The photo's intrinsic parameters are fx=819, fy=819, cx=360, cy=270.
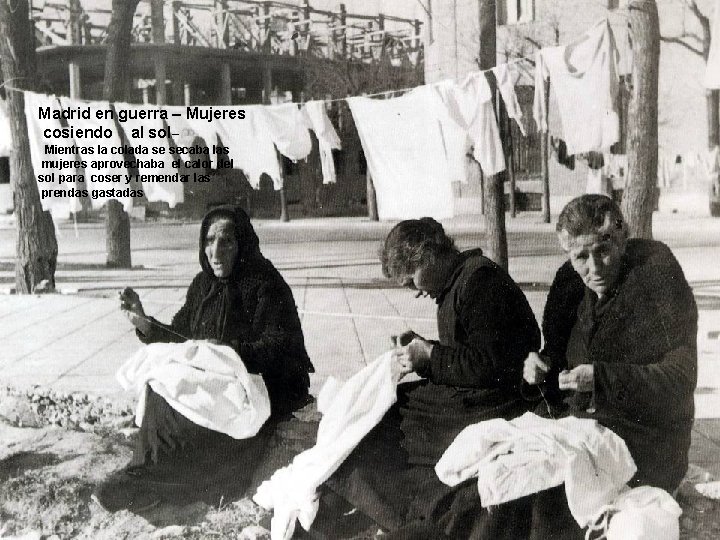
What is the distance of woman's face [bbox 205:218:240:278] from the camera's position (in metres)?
3.37

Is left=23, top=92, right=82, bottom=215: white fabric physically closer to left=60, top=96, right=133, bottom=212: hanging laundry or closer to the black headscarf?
left=60, top=96, right=133, bottom=212: hanging laundry

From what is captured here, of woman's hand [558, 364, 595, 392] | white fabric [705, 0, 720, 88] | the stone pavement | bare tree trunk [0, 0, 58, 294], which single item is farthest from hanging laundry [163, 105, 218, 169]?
woman's hand [558, 364, 595, 392]

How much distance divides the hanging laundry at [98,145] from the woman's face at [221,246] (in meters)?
3.78

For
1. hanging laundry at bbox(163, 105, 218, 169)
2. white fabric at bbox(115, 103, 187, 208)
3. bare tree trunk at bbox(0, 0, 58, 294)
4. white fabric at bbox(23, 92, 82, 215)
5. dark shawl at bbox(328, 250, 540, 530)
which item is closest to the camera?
dark shawl at bbox(328, 250, 540, 530)

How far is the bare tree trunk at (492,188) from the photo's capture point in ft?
26.2

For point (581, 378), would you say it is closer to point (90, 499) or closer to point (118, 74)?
point (90, 499)

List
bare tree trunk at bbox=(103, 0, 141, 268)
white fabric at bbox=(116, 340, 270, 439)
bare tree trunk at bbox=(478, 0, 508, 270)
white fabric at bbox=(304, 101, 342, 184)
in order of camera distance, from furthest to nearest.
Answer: bare tree trunk at bbox=(103, 0, 141, 268)
bare tree trunk at bbox=(478, 0, 508, 270)
white fabric at bbox=(304, 101, 342, 184)
white fabric at bbox=(116, 340, 270, 439)

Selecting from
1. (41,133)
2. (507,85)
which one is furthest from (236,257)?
(41,133)

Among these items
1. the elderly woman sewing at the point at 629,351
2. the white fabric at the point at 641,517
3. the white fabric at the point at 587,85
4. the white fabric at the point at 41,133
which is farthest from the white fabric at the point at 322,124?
the white fabric at the point at 641,517

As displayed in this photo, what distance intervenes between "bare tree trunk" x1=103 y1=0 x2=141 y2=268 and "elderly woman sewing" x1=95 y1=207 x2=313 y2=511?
7951 mm

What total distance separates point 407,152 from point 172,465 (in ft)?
12.9

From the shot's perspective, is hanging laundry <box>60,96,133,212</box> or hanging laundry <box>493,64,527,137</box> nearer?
hanging laundry <box>493,64,527,137</box>

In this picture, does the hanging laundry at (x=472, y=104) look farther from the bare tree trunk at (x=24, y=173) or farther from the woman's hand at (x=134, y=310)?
the bare tree trunk at (x=24, y=173)

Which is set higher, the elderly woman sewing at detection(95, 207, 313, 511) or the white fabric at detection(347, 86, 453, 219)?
the white fabric at detection(347, 86, 453, 219)
